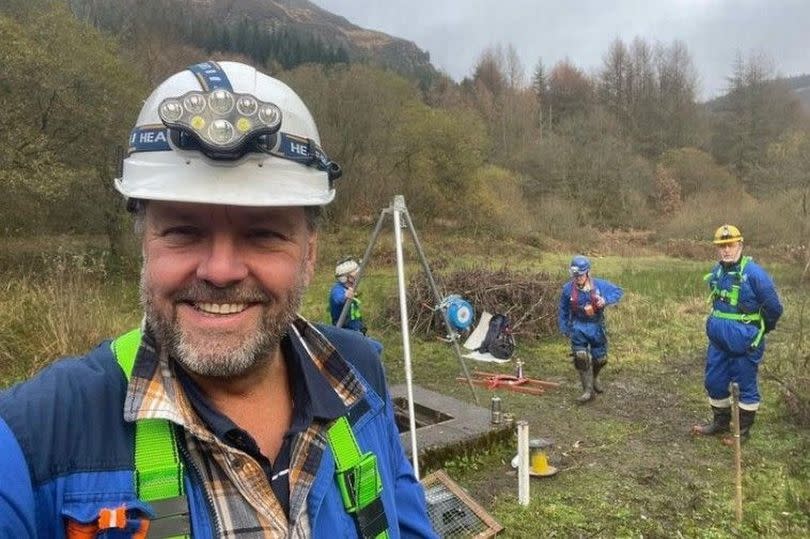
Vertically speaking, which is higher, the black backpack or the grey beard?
the grey beard

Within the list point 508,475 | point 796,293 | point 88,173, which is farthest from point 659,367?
point 88,173

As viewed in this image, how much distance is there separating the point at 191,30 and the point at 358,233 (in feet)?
141

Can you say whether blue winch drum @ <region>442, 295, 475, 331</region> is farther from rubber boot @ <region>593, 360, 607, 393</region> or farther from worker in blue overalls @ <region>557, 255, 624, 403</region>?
rubber boot @ <region>593, 360, 607, 393</region>

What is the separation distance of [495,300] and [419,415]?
5304 millimetres

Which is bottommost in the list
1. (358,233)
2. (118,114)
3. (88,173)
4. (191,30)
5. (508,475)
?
(508,475)

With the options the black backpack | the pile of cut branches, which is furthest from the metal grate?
the pile of cut branches

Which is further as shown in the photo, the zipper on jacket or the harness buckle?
the harness buckle

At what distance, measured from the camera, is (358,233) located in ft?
81.8

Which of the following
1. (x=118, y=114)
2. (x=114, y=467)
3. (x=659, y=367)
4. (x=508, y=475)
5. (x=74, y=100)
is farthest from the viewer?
(x=118, y=114)

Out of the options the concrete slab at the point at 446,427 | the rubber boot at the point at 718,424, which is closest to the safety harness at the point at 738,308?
the rubber boot at the point at 718,424

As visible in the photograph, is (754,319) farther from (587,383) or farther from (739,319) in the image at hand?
(587,383)

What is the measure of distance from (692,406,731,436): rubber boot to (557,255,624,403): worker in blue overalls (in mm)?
1510

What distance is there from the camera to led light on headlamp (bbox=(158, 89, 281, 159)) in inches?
51.8

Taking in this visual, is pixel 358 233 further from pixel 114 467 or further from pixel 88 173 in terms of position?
pixel 114 467
